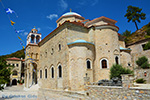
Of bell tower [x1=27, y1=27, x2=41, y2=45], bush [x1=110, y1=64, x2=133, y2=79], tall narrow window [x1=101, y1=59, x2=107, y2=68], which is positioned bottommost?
bush [x1=110, y1=64, x2=133, y2=79]

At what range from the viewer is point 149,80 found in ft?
40.6

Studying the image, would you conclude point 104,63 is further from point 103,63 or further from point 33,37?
point 33,37

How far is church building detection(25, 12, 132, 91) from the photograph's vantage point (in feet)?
42.5

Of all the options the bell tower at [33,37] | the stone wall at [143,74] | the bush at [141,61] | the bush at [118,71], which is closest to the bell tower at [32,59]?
the bell tower at [33,37]

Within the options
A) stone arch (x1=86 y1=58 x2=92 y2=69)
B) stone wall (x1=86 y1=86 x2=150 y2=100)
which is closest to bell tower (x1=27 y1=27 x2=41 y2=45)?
stone arch (x1=86 y1=58 x2=92 y2=69)

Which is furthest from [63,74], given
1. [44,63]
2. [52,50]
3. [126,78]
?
[126,78]

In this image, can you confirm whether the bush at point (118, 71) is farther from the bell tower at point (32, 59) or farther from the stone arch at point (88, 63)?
the bell tower at point (32, 59)

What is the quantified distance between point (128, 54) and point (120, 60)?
5.64ft

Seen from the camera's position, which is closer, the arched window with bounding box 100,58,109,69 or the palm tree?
the arched window with bounding box 100,58,109,69

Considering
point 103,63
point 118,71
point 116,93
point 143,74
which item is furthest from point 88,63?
point 116,93

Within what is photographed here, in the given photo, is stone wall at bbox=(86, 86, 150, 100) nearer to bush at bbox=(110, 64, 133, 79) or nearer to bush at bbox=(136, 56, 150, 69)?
bush at bbox=(110, 64, 133, 79)

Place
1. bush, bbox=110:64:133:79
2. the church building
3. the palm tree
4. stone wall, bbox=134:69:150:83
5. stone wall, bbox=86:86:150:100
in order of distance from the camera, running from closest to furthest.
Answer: stone wall, bbox=86:86:150:100 → bush, bbox=110:64:133:79 → stone wall, bbox=134:69:150:83 → the church building → the palm tree

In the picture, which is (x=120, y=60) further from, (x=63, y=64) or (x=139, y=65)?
(x=63, y=64)

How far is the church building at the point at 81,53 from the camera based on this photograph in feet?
42.5
